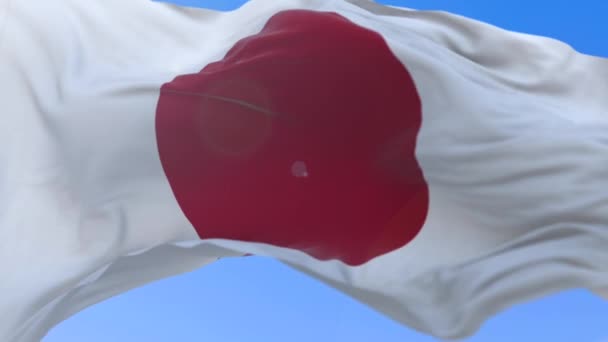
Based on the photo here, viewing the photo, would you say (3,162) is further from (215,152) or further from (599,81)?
(599,81)

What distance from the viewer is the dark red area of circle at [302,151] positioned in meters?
3.97

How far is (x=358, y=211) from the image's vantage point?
399 cm

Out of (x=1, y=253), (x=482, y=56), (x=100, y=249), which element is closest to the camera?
(x=1, y=253)

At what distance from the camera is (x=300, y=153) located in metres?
4.04

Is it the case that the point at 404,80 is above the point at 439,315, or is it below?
above

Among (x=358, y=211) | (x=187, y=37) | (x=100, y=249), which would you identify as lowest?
(x=100, y=249)

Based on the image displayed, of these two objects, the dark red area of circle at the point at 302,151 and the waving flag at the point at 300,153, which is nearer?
the waving flag at the point at 300,153

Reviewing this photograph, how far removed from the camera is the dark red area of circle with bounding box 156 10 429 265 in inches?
156

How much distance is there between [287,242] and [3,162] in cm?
136

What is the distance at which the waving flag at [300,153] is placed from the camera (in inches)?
146

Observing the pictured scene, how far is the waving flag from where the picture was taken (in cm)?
370

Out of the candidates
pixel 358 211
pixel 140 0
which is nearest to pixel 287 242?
pixel 358 211

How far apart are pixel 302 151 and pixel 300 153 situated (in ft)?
0.05

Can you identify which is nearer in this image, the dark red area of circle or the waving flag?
the waving flag
